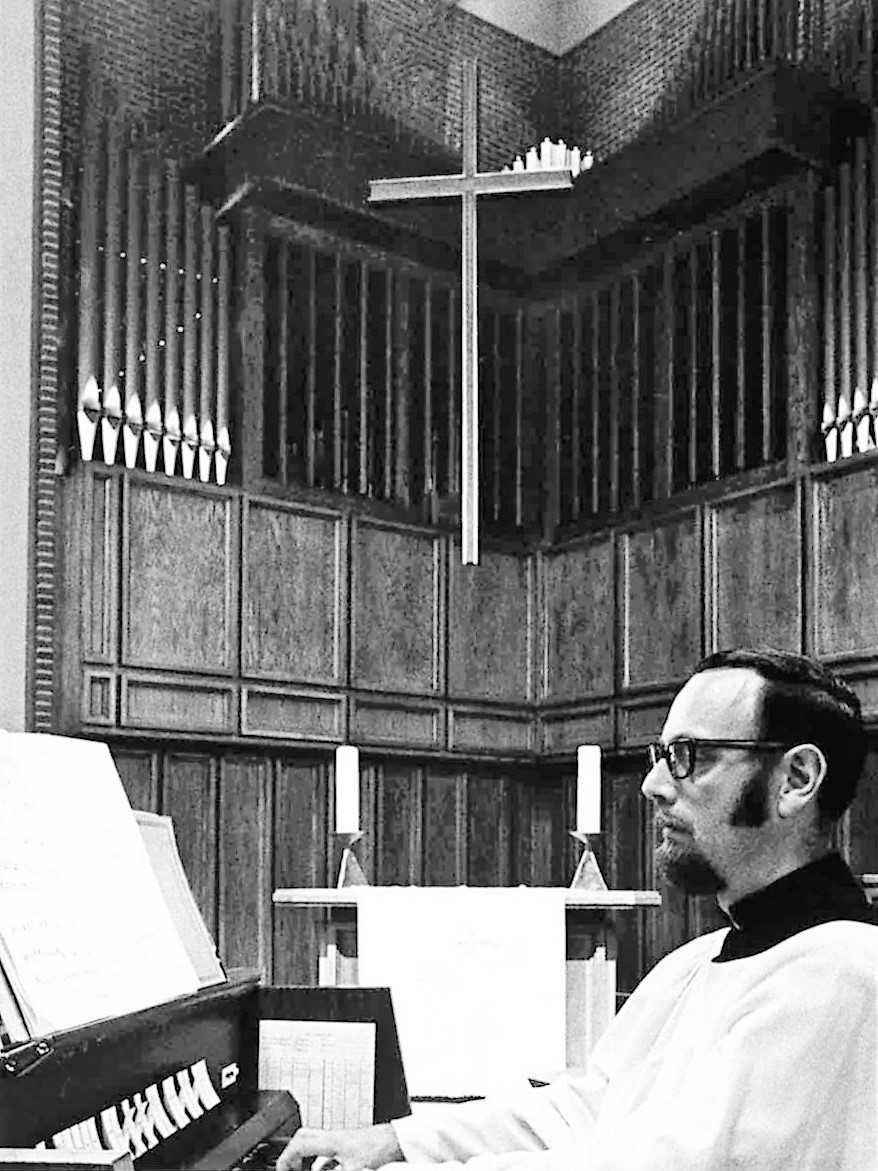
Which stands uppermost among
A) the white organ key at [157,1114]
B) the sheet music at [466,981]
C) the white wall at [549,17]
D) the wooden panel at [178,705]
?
the white wall at [549,17]

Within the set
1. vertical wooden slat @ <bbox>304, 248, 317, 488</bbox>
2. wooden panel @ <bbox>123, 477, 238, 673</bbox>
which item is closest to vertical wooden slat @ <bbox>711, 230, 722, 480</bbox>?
vertical wooden slat @ <bbox>304, 248, 317, 488</bbox>

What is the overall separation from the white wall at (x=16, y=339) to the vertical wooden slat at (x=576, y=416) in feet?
9.58

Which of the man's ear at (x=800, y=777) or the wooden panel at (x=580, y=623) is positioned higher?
the wooden panel at (x=580, y=623)

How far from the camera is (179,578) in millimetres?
7531

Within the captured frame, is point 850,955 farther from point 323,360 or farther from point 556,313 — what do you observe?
point 556,313

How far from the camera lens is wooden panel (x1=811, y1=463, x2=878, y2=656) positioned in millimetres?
6996

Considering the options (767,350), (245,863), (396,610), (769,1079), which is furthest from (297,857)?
(769,1079)

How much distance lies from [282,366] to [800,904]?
579cm

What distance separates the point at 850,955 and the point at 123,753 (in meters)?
5.44

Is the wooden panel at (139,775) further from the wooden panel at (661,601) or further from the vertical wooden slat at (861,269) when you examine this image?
the vertical wooden slat at (861,269)

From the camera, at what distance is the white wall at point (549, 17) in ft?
30.1

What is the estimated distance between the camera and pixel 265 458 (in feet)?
26.5

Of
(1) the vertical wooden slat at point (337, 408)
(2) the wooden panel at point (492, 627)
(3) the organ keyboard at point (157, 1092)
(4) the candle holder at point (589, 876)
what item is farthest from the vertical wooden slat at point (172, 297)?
(3) the organ keyboard at point (157, 1092)

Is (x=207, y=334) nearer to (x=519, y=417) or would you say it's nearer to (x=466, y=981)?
(x=519, y=417)
